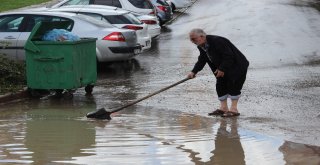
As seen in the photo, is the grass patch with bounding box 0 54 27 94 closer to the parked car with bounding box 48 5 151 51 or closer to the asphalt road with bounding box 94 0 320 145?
the asphalt road with bounding box 94 0 320 145

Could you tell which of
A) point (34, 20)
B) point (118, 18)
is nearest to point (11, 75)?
point (34, 20)

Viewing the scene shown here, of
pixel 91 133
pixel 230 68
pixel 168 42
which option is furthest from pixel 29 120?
pixel 168 42

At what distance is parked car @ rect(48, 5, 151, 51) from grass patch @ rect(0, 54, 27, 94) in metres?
3.78

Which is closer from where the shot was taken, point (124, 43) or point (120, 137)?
point (120, 137)

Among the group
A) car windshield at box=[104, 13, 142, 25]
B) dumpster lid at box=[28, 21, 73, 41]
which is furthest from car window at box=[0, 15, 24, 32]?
car windshield at box=[104, 13, 142, 25]

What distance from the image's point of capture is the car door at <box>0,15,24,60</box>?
13359mm

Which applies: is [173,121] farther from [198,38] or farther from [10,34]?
[10,34]

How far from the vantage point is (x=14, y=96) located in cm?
1141

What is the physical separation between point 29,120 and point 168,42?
12.8 meters

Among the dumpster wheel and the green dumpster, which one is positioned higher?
the green dumpster

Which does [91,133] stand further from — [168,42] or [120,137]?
[168,42]

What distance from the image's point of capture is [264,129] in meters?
8.97

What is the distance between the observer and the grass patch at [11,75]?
1179 cm

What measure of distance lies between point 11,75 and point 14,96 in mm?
782
